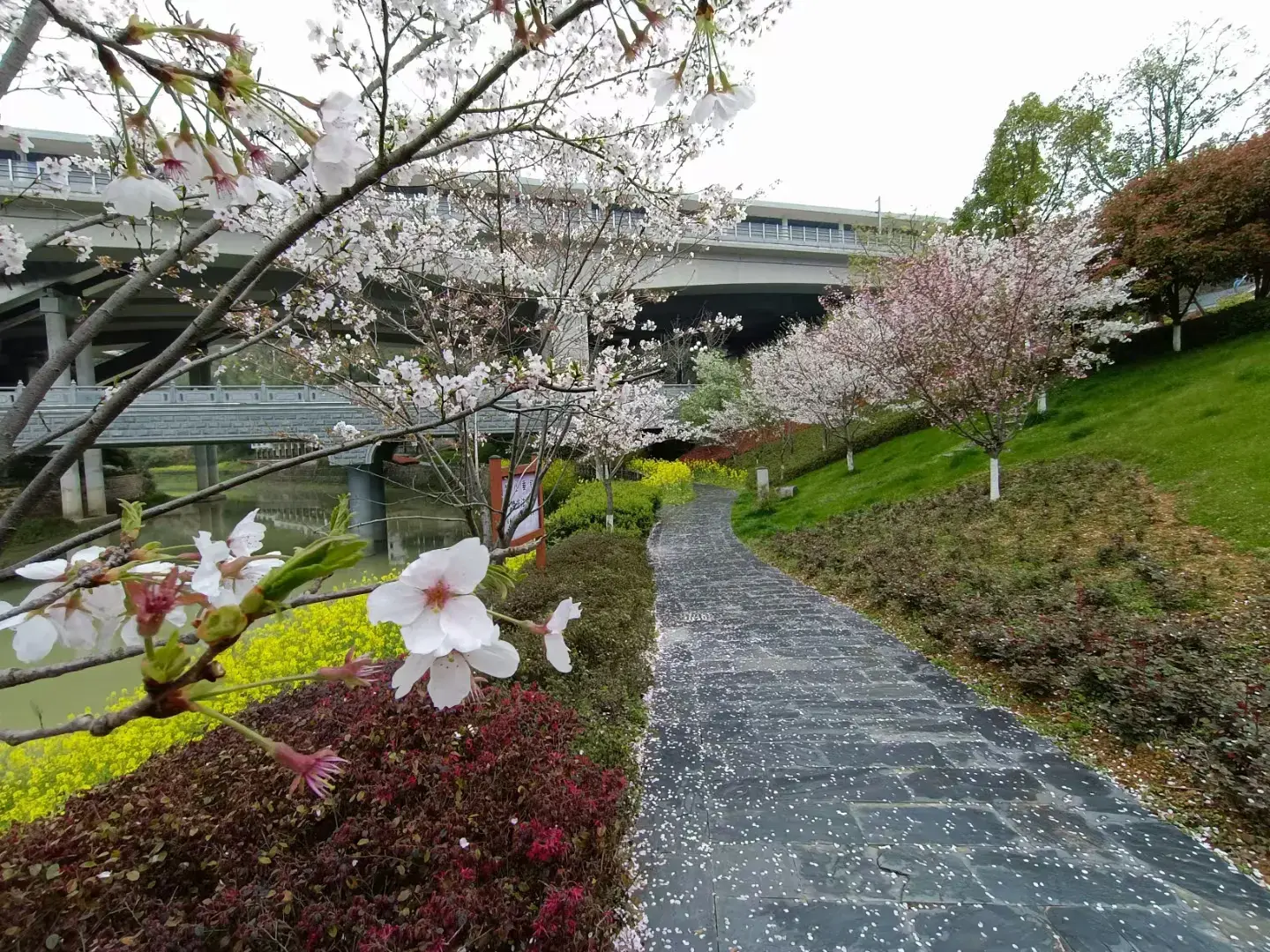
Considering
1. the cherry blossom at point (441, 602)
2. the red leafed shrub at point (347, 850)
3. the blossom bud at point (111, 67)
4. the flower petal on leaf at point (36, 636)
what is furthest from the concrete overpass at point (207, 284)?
the red leafed shrub at point (347, 850)

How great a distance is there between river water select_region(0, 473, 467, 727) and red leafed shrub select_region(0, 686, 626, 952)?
0.52 meters

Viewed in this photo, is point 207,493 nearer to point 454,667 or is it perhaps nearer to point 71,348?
point 71,348

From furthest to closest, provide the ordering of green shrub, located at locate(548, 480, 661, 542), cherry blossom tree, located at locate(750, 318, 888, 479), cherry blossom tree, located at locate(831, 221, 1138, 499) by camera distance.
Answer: cherry blossom tree, located at locate(750, 318, 888, 479), green shrub, located at locate(548, 480, 661, 542), cherry blossom tree, located at locate(831, 221, 1138, 499)

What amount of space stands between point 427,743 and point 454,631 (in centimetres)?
200

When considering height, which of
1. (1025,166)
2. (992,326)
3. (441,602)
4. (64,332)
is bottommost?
(441,602)

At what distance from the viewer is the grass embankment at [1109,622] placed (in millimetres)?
2621

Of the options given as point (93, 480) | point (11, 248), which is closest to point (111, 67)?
point (11, 248)

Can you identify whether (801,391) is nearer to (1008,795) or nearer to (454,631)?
(1008,795)

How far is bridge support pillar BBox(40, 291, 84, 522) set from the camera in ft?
50.4

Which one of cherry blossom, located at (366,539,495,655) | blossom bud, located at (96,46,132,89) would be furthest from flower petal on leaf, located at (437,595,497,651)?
blossom bud, located at (96,46,132,89)

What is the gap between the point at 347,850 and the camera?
1.81 metres

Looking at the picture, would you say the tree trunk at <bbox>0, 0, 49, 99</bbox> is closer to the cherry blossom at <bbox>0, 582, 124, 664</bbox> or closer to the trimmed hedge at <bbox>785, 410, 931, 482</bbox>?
the cherry blossom at <bbox>0, 582, 124, 664</bbox>

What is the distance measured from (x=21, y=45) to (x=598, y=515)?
9.68 meters

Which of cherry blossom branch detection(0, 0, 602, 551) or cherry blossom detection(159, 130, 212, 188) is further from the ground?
cherry blossom detection(159, 130, 212, 188)
